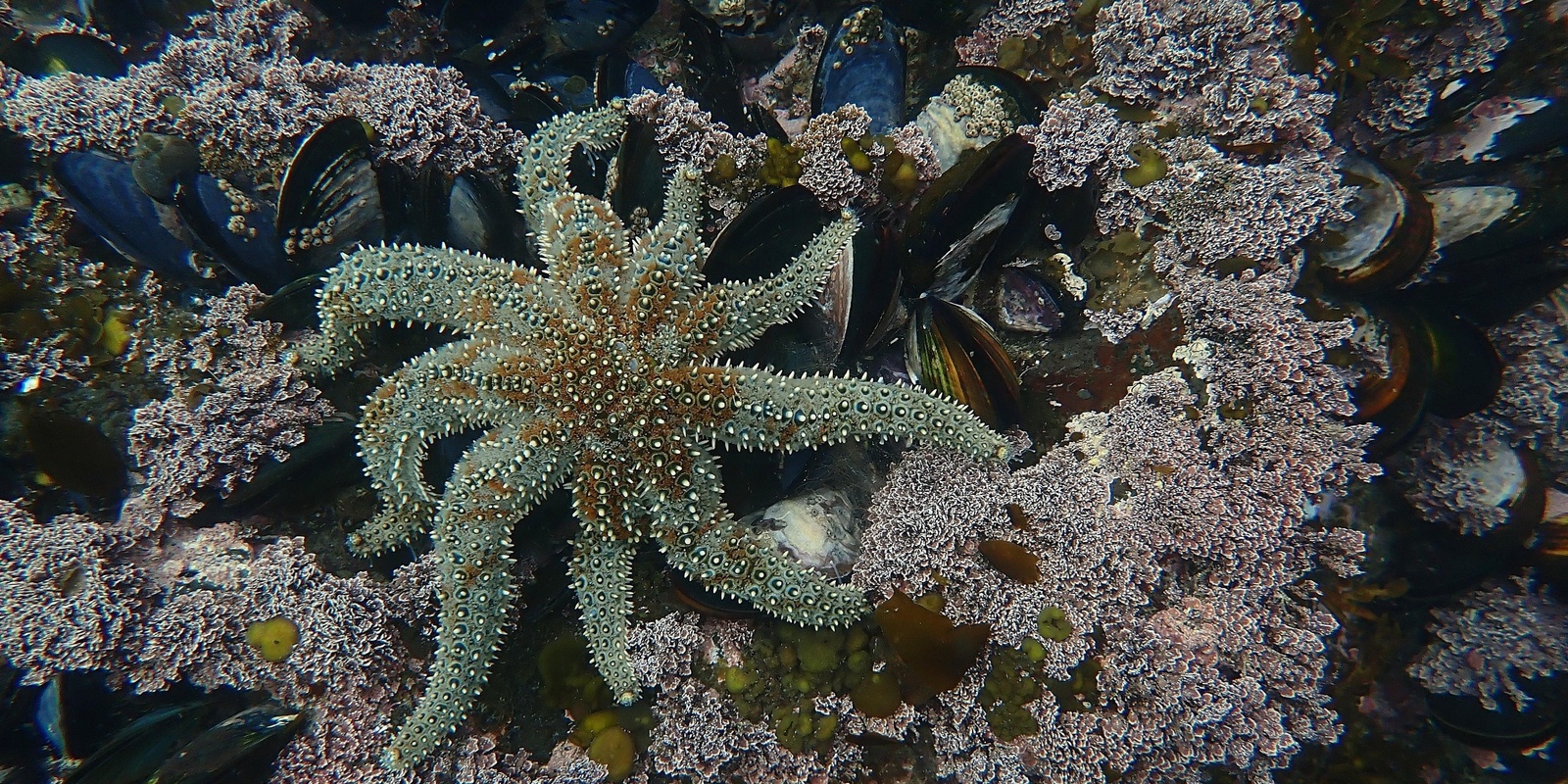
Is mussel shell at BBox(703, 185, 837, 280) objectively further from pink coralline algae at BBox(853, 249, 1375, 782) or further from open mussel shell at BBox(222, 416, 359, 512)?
open mussel shell at BBox(222, 416, 359, 512)

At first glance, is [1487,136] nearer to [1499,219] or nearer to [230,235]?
[1499,219]

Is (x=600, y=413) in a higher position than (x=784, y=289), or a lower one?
lower

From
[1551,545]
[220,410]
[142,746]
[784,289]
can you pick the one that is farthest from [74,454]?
[1551,545]

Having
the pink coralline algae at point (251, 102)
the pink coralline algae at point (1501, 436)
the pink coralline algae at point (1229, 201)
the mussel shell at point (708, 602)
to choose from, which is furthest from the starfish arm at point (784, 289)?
the pink coralline algae at point (1501, 436)

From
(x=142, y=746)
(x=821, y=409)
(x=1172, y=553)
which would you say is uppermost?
(x=821, y=409)

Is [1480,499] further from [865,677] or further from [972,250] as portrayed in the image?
[865,677]

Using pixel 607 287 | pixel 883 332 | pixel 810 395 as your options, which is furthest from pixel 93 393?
pixel 883 332

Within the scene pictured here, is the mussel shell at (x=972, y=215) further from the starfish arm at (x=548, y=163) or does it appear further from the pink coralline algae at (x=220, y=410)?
the pink coralline algae at (x=220, y=410)
